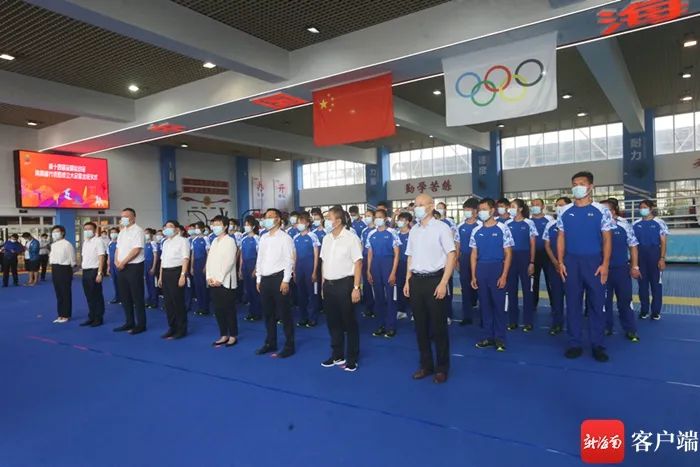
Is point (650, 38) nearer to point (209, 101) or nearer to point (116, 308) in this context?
point (209, 101)

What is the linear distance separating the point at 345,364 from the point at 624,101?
1125 cm

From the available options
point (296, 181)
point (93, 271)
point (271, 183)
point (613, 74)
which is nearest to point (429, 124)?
point (613, 74)

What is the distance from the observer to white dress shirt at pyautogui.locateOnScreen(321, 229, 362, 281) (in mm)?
4047

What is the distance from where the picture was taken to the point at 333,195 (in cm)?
2344

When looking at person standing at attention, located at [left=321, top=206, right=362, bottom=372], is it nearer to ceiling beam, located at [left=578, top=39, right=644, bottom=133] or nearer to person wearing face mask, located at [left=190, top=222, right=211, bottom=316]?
person wearing face mask, located at [left=190, top=222, right=211, bottom=316]

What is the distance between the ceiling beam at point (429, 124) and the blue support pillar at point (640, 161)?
5221 millimetres

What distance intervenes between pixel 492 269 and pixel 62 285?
20.5 feet

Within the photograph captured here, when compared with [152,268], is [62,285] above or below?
below

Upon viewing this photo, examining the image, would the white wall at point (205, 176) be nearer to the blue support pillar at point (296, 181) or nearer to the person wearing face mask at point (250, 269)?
the blue support pillar at point (296, 181)

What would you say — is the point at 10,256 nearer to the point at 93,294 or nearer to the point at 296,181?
the point at 93,294

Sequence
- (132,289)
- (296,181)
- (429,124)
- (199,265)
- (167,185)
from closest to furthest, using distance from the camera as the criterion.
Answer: (132,289) < (199,265) < (429,124) < (167,185) < (296,181)

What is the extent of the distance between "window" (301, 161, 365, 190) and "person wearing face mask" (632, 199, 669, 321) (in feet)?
57.1

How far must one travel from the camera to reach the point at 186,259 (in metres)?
5.34

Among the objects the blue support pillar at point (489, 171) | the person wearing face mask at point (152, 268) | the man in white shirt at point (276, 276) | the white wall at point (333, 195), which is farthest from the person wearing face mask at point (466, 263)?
the white wall at point (333, 195)
